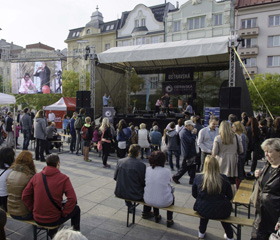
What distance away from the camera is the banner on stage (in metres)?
16.7

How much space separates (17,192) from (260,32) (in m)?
34.3

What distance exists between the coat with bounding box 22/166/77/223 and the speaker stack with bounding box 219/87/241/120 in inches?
340

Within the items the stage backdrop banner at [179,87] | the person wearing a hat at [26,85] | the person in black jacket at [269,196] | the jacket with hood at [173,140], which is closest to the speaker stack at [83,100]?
the stage backdrop banner at [179,87]

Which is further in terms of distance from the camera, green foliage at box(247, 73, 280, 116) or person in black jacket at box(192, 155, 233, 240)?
green foliage at box(247, 73, 280, 116)

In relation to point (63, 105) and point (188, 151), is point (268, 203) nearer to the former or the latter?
point (188, 151)

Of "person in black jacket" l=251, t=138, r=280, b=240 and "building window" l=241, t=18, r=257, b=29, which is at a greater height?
"building window" l=241, t=18, r=257, b=29

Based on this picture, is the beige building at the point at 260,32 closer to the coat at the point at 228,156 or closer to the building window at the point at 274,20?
the building window at the point at 274,20

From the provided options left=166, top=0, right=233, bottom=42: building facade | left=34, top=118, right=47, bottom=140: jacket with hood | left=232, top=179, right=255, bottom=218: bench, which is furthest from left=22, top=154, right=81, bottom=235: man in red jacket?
left=166, top=0, right=233, bottom=42: building facade

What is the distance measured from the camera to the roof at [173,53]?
10781 millimetres

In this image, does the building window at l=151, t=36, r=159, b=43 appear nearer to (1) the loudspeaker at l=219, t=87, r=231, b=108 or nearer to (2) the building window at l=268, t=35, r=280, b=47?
(2) the building window at l=268, t=35, r=280, b=47

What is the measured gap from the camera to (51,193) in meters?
2.81

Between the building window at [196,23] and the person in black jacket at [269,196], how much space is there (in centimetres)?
2990

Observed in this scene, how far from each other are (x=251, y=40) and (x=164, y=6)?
13.2 metres

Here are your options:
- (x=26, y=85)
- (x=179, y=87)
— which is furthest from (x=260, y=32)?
(x=26, y=85)
